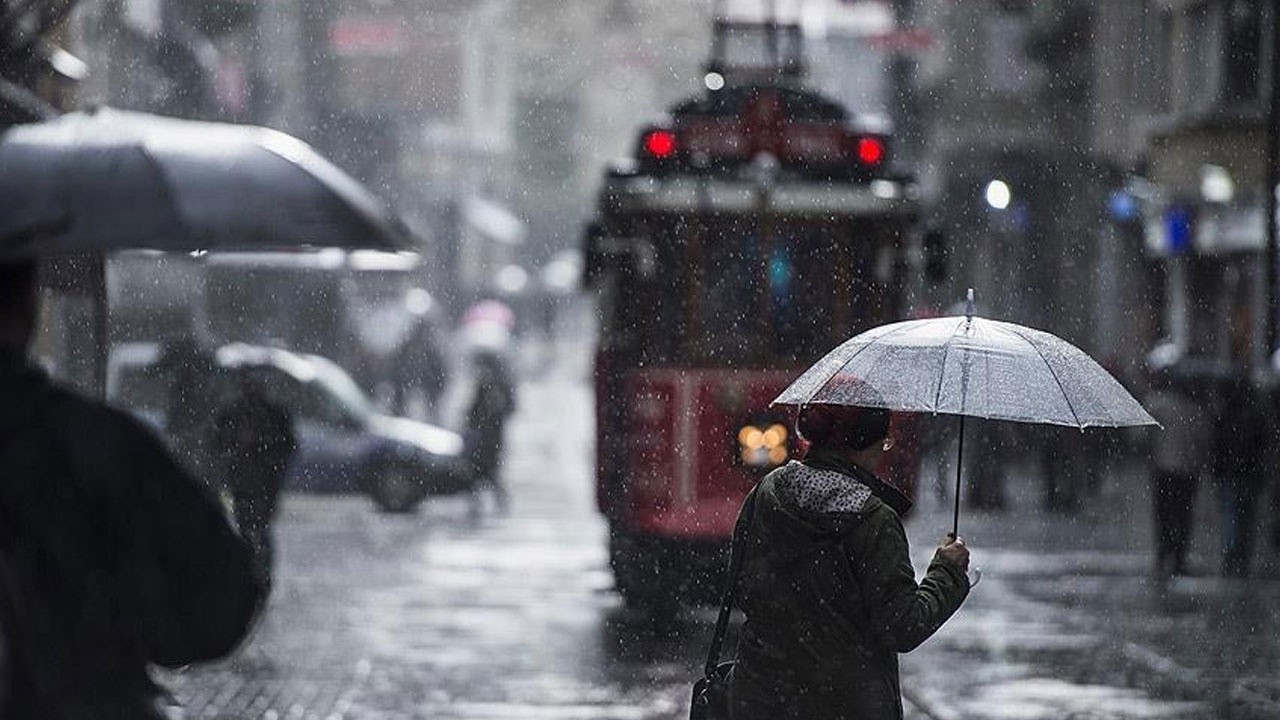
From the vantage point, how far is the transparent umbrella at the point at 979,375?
21.0ft

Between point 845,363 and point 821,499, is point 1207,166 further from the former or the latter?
point 821,499

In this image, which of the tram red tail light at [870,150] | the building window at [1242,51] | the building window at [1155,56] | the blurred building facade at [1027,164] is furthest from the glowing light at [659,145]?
the blurred building facade at [1027,164]

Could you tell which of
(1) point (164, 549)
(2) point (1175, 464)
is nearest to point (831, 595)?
(1) point (164, 549)

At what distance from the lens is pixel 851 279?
15406 millimetres

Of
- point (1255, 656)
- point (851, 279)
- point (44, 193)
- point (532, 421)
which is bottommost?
point (532, 421)

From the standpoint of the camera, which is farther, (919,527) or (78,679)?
(919,527)

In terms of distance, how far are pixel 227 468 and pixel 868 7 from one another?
98.4ft

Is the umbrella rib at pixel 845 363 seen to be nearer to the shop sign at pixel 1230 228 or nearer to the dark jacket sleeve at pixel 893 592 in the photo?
the dark jacket sleeve at pixel 893 592

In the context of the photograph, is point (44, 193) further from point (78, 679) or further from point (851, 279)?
point (851, 279)

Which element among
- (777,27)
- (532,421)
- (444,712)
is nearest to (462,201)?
(532,421)

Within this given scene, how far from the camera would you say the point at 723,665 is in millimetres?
6594

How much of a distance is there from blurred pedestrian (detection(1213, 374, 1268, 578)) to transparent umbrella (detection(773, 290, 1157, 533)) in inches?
483

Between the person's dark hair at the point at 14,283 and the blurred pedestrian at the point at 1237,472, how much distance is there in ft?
49.7

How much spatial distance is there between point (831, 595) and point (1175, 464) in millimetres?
12794
